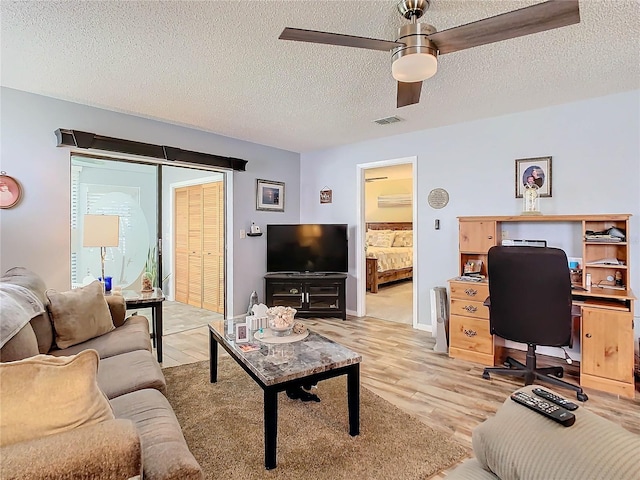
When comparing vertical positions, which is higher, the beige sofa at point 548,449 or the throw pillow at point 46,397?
the throw pillow at point 46,397

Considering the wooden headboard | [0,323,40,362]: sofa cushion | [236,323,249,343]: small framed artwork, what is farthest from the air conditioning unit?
the wooden headboard

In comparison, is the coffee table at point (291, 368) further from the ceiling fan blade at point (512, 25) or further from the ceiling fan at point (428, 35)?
the ceiling fan blade at point (512, 25)

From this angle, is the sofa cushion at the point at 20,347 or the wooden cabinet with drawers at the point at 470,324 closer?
the sofa cushion at the point at 20,347

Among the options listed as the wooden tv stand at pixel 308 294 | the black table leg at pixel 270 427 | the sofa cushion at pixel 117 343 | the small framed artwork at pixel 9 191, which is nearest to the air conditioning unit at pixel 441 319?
the wooden tv stand at pixel 308 294

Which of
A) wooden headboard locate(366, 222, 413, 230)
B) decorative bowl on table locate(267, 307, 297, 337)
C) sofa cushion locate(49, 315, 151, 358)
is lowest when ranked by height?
sofa cushion locate(49, 315, 151, 358)

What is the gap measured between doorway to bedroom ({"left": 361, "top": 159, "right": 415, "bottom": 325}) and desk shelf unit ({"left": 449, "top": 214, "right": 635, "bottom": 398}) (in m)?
1.30

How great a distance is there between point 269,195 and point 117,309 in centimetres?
284

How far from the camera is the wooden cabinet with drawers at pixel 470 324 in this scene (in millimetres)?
3234

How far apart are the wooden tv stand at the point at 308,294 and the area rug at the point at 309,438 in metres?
2.12

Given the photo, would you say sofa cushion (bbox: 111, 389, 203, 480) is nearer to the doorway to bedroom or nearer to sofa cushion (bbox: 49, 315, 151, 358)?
sofa cushion (bbox: 49, 315, 151, 358)

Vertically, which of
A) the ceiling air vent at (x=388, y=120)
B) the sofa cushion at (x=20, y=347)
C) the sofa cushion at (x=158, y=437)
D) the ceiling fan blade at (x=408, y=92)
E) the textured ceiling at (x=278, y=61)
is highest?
the ceiling air vent at (x=388, y=120)

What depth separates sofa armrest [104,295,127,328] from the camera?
2.78m

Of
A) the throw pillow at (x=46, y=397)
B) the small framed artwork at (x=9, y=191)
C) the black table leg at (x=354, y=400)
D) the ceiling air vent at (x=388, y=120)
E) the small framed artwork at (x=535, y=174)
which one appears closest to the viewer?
the throw pillow at (x=46, y=397)

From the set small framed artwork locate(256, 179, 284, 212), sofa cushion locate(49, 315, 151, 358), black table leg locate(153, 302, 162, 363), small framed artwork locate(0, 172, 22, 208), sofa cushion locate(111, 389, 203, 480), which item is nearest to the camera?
sofa cushion locate(111, 389, 203, 480)
